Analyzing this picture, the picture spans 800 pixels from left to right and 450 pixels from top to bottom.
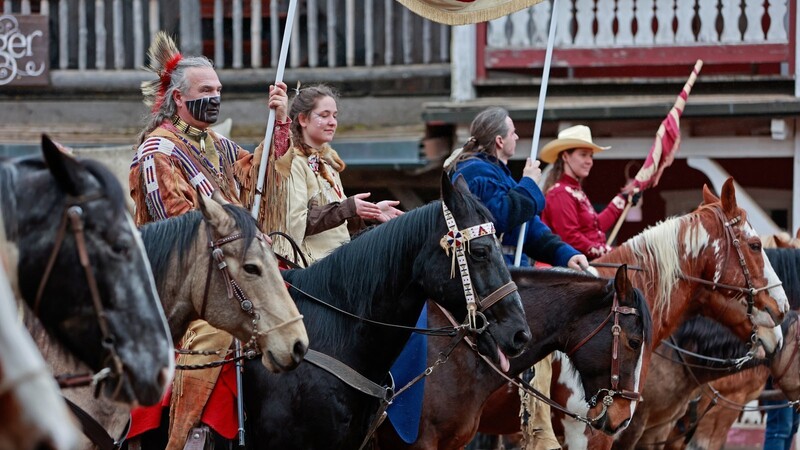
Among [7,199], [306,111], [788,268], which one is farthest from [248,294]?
[788,268]

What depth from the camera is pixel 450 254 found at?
17.3 ft

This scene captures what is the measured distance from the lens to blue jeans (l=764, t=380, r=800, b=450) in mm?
9492

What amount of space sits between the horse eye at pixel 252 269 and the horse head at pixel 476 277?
0.97 m

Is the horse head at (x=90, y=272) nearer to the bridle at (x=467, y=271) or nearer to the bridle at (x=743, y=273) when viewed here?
the bridle at (x=467, y=271)

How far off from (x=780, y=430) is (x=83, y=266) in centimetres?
735

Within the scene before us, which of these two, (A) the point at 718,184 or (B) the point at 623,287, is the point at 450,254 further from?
(A) the point at 718,184

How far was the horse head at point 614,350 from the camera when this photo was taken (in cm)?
636

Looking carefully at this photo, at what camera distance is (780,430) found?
9508mm

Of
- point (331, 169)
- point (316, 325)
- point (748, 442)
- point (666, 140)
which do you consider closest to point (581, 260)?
point (331, 169)

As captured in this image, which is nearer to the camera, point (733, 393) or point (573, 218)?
point (573, 218)

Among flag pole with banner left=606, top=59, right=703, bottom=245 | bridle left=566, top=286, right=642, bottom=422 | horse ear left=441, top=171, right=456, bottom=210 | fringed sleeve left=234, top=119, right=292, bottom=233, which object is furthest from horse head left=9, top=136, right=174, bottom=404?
flag pole with banner left=606, top=59, right=703, bottom=245

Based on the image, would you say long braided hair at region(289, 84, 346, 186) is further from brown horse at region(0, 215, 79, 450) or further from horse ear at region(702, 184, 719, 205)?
brown horse at region(0, 215, 79, 450)

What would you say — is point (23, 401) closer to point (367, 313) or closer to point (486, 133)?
point (367, 313)

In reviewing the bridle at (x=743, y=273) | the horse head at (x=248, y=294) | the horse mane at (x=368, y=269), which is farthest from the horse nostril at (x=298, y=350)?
the bridle at (x=743, y=273)
